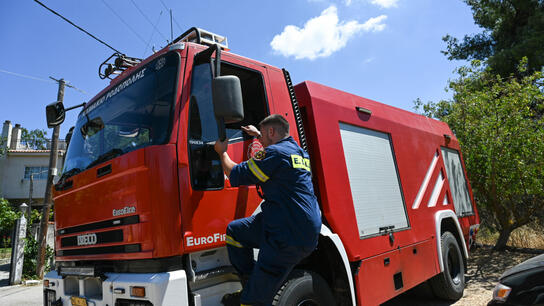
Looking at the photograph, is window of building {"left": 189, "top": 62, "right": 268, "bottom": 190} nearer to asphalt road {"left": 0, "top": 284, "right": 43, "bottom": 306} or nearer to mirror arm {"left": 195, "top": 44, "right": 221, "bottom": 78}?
mirror arm {"left": 195, "top": 44, "right": 221, "bottom": 78}

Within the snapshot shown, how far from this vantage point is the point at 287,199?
8.11 feet

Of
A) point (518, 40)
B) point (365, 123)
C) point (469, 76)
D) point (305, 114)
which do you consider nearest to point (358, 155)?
point (365, 123)

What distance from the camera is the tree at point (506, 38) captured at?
13109mm

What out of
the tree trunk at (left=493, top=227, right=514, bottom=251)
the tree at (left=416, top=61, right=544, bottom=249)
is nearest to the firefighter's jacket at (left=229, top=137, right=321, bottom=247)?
the tree at (left=416, top=61, right=544, bottom=249)

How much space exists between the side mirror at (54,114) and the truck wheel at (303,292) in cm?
313

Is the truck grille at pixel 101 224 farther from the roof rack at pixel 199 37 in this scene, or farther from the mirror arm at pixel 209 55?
the roof rack at pixel 199 37

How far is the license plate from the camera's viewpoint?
2.70m

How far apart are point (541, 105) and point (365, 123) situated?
715 centimetres

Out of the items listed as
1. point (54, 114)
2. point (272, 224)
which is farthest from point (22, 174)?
point (272, 224)

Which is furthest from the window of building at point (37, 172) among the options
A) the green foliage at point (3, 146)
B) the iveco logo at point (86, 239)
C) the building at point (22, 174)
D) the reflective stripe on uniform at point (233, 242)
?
the reflective stripe on uniform at point (233, 242)

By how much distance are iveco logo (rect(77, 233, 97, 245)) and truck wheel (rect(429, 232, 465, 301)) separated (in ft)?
14.8

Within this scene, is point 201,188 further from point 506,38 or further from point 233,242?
point 506,38

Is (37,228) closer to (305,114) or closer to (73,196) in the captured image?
(73,196)

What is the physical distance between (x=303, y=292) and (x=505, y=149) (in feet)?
24.7
